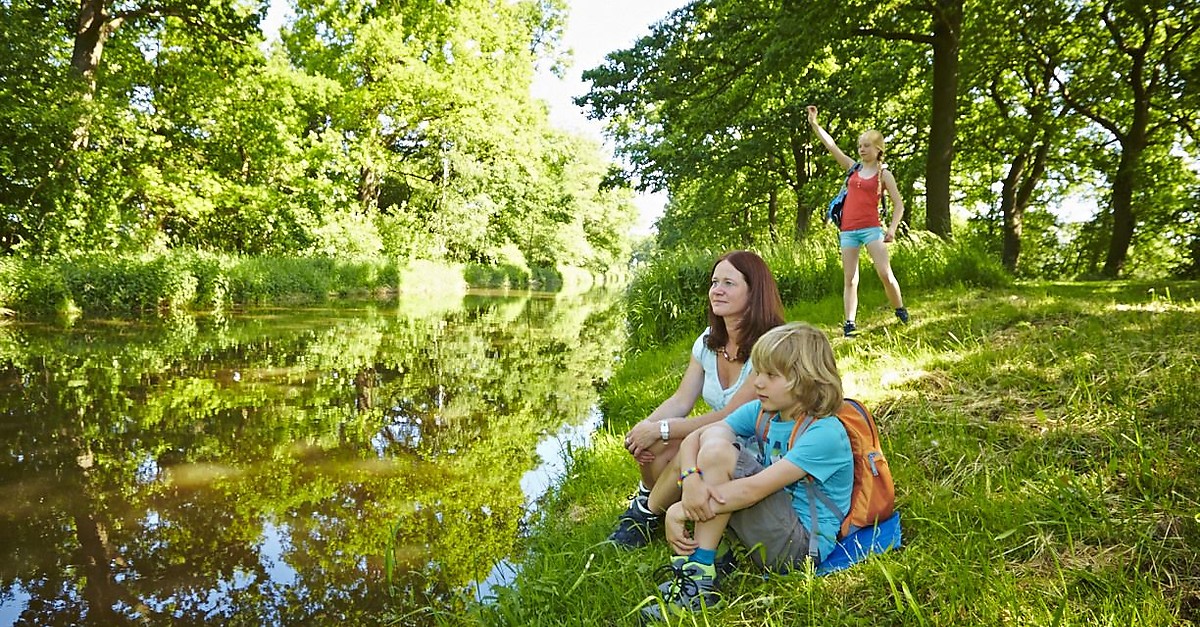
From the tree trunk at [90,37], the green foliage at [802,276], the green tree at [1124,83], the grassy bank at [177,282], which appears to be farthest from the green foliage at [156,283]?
the green tree at [1124,83]

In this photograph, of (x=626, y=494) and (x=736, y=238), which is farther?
(x=736, y=238)

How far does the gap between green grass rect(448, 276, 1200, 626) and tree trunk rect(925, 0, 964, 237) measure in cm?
470

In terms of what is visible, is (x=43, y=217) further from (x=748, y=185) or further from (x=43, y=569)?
(x=748, y=185)

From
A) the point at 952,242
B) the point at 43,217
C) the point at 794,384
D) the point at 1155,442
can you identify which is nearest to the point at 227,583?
the point at 794,384

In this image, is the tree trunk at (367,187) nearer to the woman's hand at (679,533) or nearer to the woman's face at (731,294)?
the woman's face at (731,294)

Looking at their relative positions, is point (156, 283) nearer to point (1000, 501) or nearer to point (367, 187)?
point (367, 187)

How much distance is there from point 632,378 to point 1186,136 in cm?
1896

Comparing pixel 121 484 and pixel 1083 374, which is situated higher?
pixel 1083 374

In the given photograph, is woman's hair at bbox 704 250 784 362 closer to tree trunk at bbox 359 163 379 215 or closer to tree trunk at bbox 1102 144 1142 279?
tree trunk at bbox 1102 144 1142 279

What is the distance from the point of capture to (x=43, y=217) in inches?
517

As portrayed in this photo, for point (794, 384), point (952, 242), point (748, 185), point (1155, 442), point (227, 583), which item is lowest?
point (227, 583)

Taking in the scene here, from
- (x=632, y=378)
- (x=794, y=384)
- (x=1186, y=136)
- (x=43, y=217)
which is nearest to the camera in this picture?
(x=794, y=384)

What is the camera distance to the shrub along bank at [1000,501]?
6.03ft

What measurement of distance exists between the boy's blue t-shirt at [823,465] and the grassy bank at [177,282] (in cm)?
1513
